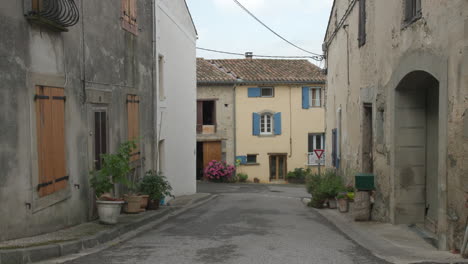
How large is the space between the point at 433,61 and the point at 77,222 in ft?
21.0

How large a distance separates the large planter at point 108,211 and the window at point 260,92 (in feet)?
78.4

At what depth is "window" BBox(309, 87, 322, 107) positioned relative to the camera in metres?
33.1

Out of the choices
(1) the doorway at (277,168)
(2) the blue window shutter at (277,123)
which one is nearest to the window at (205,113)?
(2) the blue window shutter at (277,123)

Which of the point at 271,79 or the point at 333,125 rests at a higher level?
the point at 271,79

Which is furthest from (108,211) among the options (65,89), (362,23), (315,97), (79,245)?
(315,97)

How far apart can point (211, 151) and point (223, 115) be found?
2.46 meters

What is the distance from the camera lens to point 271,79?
32156 mm

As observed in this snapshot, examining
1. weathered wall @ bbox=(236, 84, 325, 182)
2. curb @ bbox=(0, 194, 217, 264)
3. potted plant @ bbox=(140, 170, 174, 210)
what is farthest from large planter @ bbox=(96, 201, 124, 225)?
weathered wall @ bbox=(236, 84, 325, 182)

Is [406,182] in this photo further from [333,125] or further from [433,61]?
[333,125]

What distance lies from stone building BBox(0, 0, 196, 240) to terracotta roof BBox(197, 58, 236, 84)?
19.0m

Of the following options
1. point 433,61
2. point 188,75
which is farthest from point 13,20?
point 188,75

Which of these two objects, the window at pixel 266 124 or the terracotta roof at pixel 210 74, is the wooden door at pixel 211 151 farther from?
the terracotta roof at pixel 210 74

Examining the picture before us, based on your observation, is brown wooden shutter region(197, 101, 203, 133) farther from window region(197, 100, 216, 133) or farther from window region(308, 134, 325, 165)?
window region(308, 134, 325, 165)

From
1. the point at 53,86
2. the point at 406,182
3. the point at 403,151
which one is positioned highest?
→ the point at 53,86
